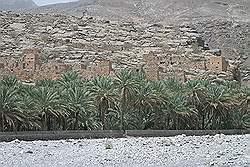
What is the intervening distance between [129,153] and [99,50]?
83.4 feet

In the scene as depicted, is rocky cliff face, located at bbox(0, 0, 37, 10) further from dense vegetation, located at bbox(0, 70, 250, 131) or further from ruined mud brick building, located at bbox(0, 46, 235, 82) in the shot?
dense vegetation, located at bbox(0, 70, 250, 131)

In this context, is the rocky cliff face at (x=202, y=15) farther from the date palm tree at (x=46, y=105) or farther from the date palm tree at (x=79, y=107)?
the date palm tree at (x=46, y=105)

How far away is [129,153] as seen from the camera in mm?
15648

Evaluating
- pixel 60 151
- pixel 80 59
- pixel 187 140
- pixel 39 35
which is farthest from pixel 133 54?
pixel 60 151

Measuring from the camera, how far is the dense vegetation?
68.5 ft

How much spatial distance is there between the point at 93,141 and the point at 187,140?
3.30 m

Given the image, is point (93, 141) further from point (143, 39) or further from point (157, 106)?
point (143, 39)

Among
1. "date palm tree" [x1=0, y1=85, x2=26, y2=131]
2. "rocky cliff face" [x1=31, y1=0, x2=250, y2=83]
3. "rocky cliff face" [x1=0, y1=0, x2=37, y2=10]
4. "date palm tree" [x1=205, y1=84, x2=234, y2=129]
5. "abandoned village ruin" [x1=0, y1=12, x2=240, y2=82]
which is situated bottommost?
"rocky cliff face" [x1=0, y1=0, x2=37, y2=10]

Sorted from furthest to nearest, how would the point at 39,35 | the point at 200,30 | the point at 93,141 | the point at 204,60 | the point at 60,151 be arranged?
the point at 200,30
the point at 39,35
the point at 204,60
the point at 93,141
the point at 60,151

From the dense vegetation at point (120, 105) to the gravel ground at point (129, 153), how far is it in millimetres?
2435

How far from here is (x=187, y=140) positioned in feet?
63.1

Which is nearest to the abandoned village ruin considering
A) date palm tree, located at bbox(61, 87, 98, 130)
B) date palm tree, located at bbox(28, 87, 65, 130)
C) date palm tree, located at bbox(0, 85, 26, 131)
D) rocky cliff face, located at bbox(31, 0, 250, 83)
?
date palm tree, located at bbox(61, 87, 98, 130)

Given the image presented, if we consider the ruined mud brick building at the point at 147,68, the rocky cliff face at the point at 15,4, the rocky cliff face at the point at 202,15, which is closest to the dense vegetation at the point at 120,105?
the ruined mud brick building at the point at 147,68

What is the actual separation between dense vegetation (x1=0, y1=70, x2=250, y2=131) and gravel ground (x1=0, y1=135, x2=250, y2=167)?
2435 mm
